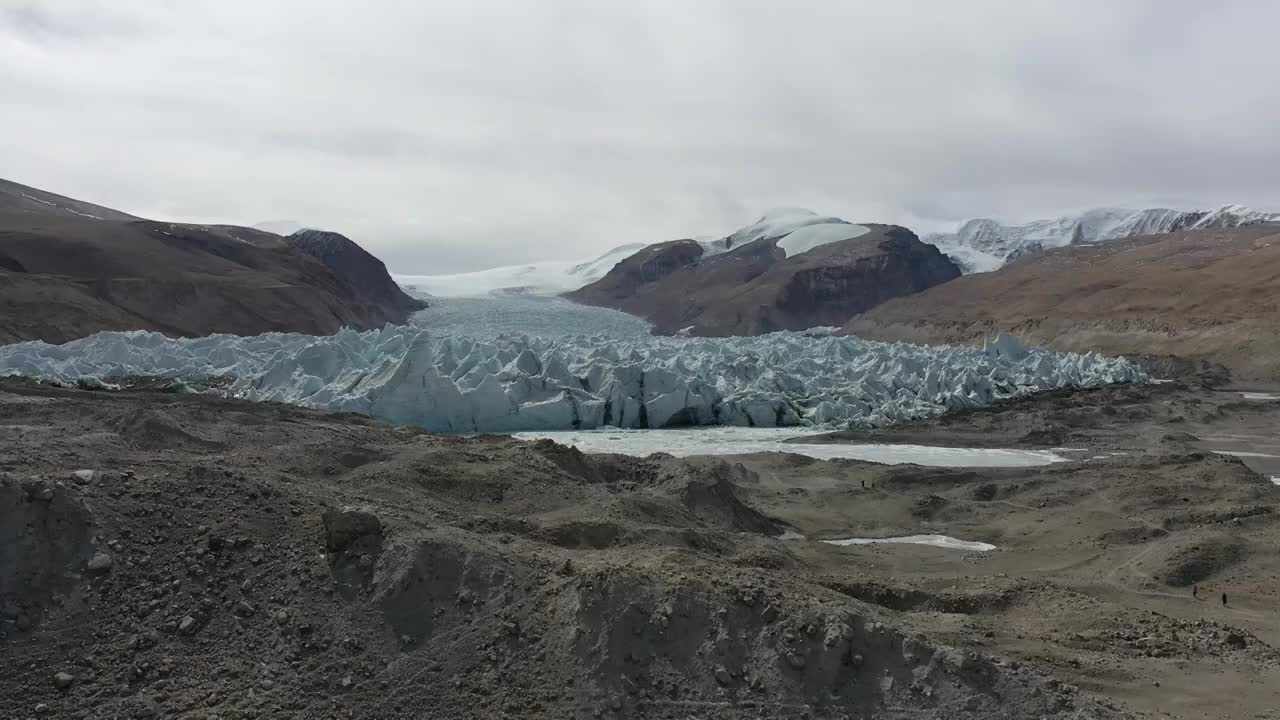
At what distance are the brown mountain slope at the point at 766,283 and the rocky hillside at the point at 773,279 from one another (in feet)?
0.26

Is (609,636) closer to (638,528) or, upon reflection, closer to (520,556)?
(520,556)

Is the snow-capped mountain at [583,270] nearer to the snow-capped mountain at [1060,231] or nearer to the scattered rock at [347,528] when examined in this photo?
the snow-capped mountain at [1060,231]

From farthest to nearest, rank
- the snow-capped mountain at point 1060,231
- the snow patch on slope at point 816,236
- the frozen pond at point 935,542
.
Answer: the snow-capped mountain at point 1060,231, the snow patch on slope at point 816,236, the frozen pond at point 935,542

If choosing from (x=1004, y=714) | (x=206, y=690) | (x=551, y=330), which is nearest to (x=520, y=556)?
(x=206, y=690)

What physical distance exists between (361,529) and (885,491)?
7.36m

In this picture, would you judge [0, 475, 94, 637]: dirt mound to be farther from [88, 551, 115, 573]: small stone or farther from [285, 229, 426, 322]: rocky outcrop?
[285, 229, 426, 322]: rocky outcrop

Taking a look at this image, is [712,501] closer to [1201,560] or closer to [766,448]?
[1201,560]

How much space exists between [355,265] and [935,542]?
6520 cm

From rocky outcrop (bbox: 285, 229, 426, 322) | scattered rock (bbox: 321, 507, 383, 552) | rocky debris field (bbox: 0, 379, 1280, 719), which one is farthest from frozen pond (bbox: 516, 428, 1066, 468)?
rocky outcrop (bbox: 285, 229, 426, 322)

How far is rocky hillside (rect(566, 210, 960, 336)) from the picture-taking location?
2446 inches

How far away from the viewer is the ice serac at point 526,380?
1592 cm

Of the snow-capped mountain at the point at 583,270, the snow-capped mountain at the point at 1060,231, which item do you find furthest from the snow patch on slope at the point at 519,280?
the snow-capped mountain at the point at 1060,231

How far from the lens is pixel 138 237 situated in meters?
43.7

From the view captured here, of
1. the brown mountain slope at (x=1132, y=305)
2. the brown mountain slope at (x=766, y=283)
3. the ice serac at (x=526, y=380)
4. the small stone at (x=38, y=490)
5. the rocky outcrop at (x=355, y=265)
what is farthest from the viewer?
the rocky outcrop at (x=355, y=265)
